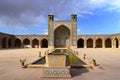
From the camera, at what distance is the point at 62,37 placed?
118ft

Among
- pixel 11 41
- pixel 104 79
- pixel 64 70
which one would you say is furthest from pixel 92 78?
pixel 11 41

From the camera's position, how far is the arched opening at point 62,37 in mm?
35656

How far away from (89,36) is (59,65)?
103 ft

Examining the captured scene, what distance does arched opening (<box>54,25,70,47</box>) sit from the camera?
1404 inches

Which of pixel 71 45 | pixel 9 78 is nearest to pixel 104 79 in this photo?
pixel 9 78

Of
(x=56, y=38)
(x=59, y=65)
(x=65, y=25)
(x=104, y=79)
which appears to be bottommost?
(x=104, y=79)

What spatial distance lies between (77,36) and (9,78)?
30.6 m

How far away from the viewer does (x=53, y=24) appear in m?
33.6

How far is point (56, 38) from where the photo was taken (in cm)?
3591

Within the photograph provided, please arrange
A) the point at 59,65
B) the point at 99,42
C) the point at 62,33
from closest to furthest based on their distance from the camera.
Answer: the point at 59,65 → the point at 62,33 → the point at 99,42

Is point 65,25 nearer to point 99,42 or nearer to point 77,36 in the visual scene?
point 77,36

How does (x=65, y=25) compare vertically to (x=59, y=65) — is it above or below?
above

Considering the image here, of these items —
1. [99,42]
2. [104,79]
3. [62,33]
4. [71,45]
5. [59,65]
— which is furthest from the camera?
[99,42]

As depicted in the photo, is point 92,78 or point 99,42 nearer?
point 92,78
